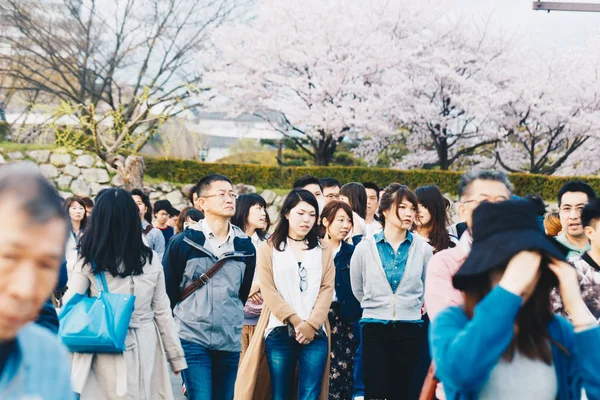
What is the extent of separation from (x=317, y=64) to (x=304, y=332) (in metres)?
19.5

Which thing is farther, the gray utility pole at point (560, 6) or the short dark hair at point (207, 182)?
the gray utility pole at point (560, 6)

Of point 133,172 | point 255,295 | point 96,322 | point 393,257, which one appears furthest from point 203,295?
point 133,172

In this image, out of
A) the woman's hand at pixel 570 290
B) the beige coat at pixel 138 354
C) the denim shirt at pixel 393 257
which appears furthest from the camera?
the denim shirt at pixel 393 257

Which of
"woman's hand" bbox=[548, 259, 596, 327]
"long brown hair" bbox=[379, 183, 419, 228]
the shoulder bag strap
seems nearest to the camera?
"woman's hand" bbox=[548, 259, 596, 327]

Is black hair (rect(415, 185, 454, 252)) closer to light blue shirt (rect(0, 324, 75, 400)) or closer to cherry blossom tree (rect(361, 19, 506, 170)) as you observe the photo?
light blue shirt (rect(0, 324, 75, 400))

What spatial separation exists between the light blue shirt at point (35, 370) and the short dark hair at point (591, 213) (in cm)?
353

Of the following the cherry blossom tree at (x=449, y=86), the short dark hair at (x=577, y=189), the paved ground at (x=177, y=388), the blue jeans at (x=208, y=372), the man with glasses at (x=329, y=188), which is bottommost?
the paved ground at (x=177, y=388)

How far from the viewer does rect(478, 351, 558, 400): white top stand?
98.0 inches

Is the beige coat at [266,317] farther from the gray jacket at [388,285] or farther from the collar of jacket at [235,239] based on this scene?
the gray jacket at [388,285]

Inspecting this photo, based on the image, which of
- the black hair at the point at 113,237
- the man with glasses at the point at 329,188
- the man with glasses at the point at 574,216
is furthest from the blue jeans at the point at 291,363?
the man with glasses at the point at 329,188

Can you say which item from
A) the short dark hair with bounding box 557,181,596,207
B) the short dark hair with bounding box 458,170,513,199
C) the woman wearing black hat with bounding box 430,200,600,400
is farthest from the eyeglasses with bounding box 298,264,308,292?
the woman wearing black hat with bounding box 430,200,600,400

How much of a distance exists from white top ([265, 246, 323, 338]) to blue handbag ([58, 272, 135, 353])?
66.0 inches

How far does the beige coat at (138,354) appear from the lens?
4486mm

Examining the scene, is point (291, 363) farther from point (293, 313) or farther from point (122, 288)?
point (122, 288)
